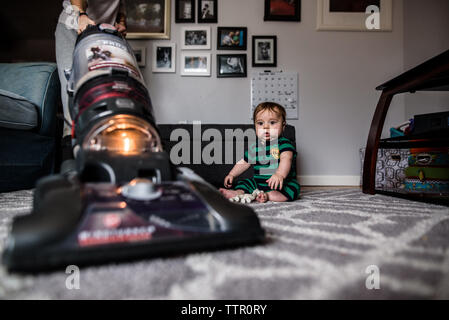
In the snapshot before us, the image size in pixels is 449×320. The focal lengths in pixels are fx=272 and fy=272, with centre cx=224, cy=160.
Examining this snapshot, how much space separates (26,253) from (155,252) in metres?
0.15

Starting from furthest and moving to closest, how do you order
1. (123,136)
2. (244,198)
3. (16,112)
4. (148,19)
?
1. (148,19)
2. (16,112)
3. (244,198)
4. (123,136)

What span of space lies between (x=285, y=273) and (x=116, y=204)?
0.26m

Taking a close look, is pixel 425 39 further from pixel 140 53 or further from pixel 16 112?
pixel 16 112

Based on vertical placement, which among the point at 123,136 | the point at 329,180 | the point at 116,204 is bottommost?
the point at 329,180

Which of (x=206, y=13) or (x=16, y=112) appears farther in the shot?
(x=206, y=13)

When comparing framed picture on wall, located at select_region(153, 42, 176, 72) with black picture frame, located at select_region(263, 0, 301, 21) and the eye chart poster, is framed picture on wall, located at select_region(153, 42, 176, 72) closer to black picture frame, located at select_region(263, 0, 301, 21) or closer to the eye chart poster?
the eye chart poster

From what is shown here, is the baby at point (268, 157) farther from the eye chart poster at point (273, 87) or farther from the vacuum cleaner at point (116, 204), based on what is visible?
the eye chart poster at point (273, 87)

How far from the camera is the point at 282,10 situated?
1856 millimetres

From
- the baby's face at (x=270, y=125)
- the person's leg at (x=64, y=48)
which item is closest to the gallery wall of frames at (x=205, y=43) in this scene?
the person's leg at (x=64, y=48)

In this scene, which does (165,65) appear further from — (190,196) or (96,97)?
(190,196)

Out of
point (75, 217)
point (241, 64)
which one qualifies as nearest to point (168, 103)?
point (241, 64)

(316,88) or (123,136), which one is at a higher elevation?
(316,88)

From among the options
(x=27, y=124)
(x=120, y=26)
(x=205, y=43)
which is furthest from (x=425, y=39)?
(x=27, y=124)

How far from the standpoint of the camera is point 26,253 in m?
0.32
